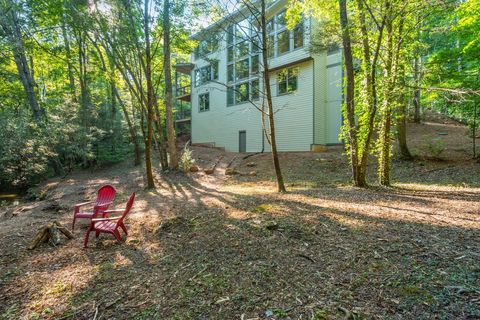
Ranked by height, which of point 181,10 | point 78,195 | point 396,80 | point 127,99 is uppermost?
point 181,10

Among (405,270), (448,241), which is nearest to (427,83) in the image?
(448,241)

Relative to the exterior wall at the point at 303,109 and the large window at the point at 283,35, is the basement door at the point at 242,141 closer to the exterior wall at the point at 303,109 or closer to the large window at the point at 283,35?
the exterior wall at the point at 303,109

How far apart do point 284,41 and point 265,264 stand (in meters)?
15.3

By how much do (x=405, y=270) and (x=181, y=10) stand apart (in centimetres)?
1001

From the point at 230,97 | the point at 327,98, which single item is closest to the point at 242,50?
the point at 327,98

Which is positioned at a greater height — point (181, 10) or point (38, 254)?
point (181, 10)

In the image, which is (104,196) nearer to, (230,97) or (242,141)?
(242,141)

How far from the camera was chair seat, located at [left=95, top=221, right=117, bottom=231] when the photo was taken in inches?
170

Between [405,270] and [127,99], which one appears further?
[127,99]

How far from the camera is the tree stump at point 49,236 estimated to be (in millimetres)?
4309

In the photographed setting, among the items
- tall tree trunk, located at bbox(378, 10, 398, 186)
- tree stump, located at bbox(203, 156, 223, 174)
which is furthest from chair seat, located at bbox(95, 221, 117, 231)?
tree stump, located at bbox(203, 156, 223, 174)

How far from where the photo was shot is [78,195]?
10164 mm

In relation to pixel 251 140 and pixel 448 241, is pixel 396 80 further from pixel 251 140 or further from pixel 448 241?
pixel 251 140

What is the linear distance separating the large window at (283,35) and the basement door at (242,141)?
5500 mm
